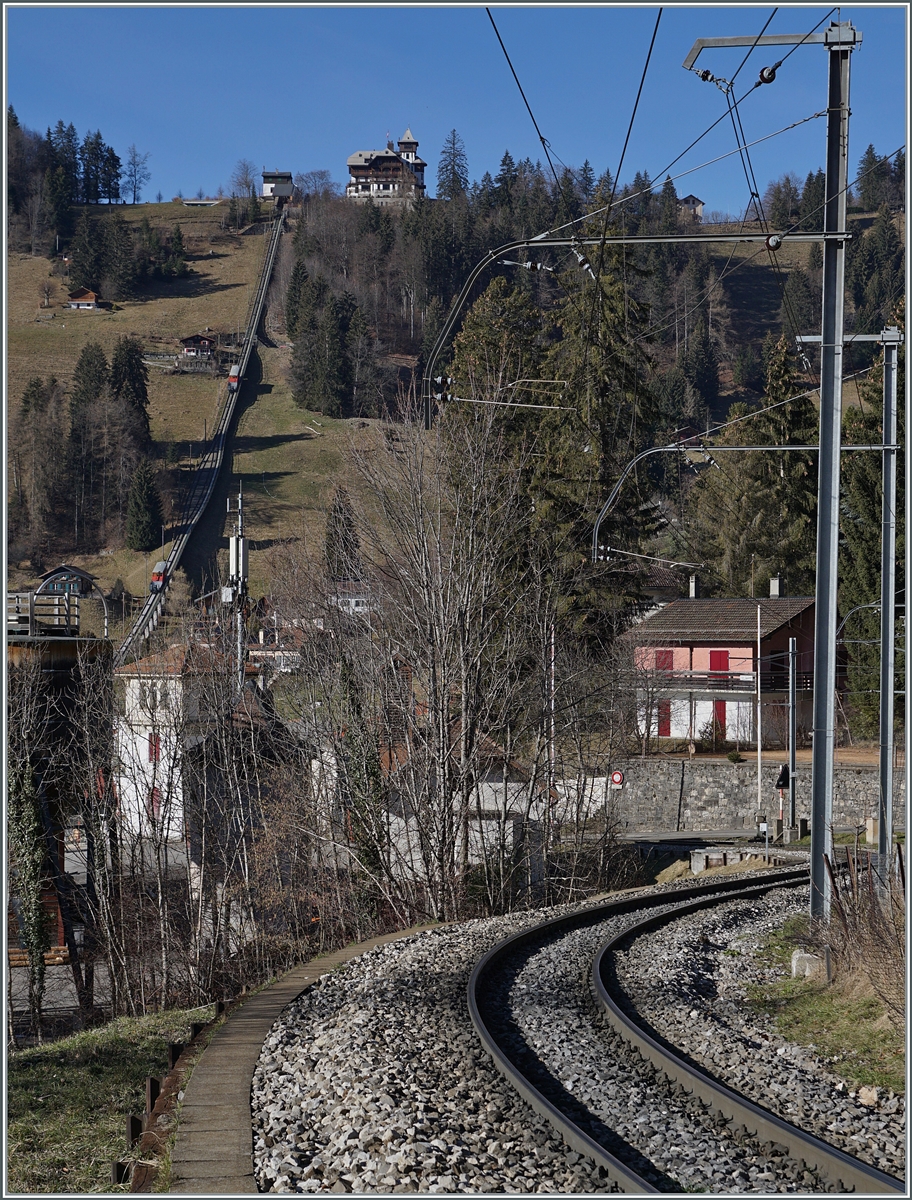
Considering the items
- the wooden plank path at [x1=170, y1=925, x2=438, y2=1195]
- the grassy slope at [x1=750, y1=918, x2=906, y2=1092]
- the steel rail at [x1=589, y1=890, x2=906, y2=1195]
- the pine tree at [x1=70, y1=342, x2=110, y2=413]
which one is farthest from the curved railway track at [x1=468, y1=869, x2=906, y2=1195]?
the pine tree at [x1=70, y1=342, x2=110, y2=413]

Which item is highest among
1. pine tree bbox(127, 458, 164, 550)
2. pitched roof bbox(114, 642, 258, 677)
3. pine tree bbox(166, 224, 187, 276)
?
pine tree bbox(166, 224, 187, 276)

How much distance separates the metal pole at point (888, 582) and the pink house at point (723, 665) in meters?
28.9

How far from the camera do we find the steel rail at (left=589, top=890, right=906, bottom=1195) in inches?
206

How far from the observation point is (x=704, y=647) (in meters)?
47.6

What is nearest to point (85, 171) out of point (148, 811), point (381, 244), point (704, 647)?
point (381, 244)

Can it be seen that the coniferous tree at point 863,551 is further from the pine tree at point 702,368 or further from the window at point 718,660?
the pine tree at point 702,368

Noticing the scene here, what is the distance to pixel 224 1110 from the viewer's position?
22.9 feet

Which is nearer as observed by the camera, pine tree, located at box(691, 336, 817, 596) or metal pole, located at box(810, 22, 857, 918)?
metal pole, located at box(810, 22, 857, 918)

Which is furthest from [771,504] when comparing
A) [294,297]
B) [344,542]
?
[294,297]

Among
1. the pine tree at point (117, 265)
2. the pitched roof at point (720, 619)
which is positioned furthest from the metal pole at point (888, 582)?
the pine tree at point (117, 265)

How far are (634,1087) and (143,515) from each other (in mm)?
91199

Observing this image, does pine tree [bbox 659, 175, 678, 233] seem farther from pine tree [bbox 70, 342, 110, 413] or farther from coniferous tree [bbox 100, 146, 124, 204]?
coniferous tree [bbox 100, 146, 124, 204]

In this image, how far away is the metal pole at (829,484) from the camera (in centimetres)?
1056

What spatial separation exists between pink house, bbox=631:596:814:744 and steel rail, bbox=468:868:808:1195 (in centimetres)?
2428
